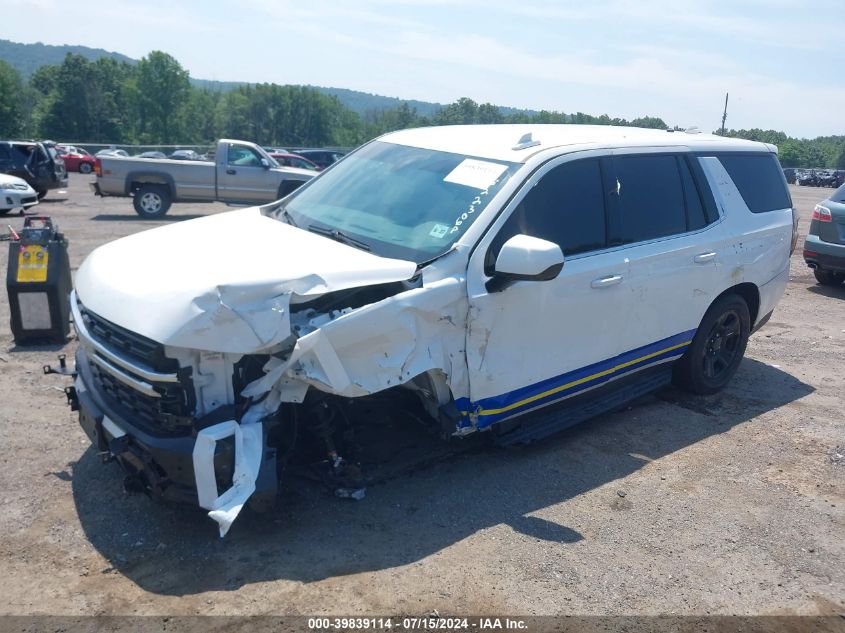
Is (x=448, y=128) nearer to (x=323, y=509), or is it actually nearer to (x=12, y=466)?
(x=323, y=509)

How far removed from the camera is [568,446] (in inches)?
204

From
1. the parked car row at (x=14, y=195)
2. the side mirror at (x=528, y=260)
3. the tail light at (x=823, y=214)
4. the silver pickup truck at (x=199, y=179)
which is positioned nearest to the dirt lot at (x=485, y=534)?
the side mirror at (x=528, y=260)

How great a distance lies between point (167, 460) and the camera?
11.6 feet

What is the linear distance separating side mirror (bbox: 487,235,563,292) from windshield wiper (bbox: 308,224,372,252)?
80 centimetres

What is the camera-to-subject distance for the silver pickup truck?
55.5 ft

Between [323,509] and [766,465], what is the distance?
2.99 m

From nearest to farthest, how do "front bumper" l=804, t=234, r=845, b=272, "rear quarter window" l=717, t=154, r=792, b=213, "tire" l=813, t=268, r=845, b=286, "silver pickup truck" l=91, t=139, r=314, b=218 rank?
"rear quarter window" l=717, t=154, r=792, b=213 → "front bumper" l=804, t=234, r=845, b=272 → "tire" l=813, t=268, r=845, b=286 → "silver pickup truck" l=91, t=139, r=314, b=218

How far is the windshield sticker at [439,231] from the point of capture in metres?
4.29

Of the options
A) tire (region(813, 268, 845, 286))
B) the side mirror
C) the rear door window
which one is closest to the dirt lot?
the side mirror

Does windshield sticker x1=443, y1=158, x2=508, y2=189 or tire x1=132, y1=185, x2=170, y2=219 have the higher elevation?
windshield sticker x1=443, y1=158, x2=508, y2=189

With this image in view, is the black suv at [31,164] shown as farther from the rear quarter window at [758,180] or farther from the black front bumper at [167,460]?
the rear quarter window at [758,180]

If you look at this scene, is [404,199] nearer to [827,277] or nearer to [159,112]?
[827,277]

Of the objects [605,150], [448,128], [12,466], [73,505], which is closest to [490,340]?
[605,150]

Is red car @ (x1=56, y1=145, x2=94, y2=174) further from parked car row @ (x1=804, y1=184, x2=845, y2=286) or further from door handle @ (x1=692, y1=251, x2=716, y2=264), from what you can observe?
door handle @ (x1=692, y1=251, x2=716, y2=264)
